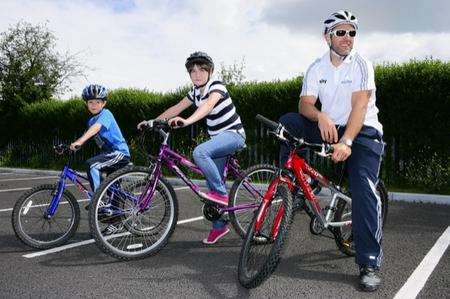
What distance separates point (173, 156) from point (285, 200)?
1.57 metres

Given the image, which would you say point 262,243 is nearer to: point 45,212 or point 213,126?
point 213,126

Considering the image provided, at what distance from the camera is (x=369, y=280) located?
143 inches

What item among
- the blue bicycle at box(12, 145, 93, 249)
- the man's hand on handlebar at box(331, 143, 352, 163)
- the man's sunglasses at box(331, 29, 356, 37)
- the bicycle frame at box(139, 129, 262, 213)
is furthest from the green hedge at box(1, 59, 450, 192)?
the man's hand on handlebar at box(331, 143, 352, 163)

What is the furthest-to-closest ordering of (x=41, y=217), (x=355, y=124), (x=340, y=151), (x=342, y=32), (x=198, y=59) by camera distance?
(x=41, y=217) → (x=198, y=59) → (x=342, y=32) → (x=355, y=124) → (x=340, y=151)

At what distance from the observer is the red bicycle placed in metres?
3.41

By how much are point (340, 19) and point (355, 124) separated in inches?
33.1

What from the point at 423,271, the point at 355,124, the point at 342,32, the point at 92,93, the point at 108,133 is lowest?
the point at 423,271

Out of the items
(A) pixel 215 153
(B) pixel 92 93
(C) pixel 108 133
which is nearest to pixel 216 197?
(A) pixel 215 153

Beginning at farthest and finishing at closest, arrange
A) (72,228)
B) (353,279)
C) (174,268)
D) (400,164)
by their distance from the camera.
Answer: (400,164)
(72,228)
(174,268)
(353,279)

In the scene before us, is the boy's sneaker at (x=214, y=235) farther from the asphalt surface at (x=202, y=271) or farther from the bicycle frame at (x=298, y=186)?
the bicycle frame at (x=298, y=186)

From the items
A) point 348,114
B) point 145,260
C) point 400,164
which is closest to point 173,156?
point 145,260

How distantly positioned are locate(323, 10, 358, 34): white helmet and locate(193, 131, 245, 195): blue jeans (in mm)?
1640

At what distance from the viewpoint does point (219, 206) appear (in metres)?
4.85

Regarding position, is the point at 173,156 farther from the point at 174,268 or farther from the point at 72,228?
the point at 72,228
